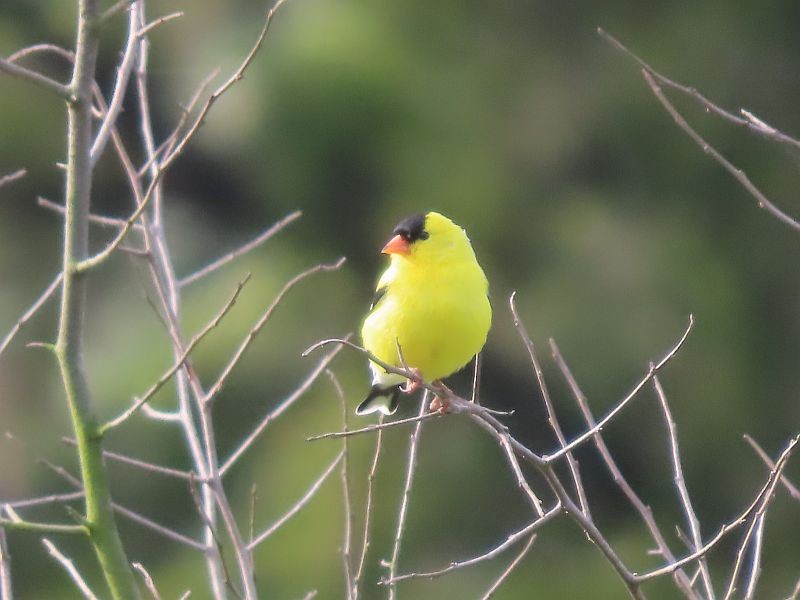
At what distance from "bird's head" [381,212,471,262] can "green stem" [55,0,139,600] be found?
1.38 meters

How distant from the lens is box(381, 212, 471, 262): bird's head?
379cm

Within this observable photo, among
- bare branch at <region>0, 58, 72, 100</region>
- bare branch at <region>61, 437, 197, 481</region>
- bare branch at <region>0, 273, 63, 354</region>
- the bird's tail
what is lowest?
the bird's tail

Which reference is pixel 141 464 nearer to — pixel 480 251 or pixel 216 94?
pixel 216 94

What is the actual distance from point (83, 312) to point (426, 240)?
1.50 metres

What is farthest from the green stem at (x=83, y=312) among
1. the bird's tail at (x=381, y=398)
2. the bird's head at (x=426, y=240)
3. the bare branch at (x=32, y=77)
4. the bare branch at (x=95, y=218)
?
the bird's tail at (x=381, y=398)

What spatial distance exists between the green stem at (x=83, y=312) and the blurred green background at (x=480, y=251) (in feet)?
21.0

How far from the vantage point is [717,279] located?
34.6 ft

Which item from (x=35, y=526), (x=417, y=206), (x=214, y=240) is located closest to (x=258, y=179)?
(x=214, y=240)

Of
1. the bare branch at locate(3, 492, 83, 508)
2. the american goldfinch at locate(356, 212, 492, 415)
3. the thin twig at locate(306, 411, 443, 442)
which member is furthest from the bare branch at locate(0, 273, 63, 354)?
the american goldfinch at locate(356, 212, 492, 415)

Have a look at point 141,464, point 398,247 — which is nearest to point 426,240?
point 398,247

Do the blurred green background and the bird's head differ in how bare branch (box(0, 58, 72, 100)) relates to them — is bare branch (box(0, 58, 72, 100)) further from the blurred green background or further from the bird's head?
the blurred green background

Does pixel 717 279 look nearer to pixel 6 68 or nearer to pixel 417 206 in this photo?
pixel 417 206

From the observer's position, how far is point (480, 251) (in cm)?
1013

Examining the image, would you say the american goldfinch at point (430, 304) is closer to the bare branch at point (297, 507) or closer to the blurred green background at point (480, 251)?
the bare branch at point (297, 507)
